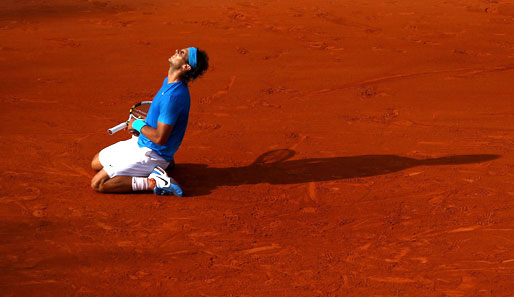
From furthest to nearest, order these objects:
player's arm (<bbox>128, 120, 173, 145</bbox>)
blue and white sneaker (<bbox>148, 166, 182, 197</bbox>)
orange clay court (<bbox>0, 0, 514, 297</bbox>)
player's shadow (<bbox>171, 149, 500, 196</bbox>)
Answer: player's shadow (<bbox>171, 149, 500, 196</bbox>) → blue and white sneaker (<bbox>148, 166, 182, 197</bbox>) → player's arm (<bbox>128, 120, 173, 145</bbox>) → orange clay court (<bbox>0, 0, 514, 297</bbox>)

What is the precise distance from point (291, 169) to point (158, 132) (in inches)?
67.4

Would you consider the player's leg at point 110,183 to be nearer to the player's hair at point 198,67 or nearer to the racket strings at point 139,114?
the racket strings at point 139,114

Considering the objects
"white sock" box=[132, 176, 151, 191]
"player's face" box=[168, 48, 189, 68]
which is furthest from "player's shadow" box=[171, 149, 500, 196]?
"player's face" box=[168, 48, 189, 68]

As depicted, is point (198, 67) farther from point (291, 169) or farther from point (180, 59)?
point (291, 169)

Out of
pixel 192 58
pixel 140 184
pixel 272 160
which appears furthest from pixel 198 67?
pixel 272 160

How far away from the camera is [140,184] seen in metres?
6.19

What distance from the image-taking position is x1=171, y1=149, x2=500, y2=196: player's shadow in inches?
261

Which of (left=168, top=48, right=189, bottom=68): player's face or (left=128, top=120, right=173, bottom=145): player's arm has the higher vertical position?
(left=168, top=48, right=189, bottom=68): player's face

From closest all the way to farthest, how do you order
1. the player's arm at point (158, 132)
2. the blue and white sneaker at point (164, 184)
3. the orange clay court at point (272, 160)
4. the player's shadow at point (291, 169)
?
the orange clay court at point (272, 160)
the player's arm at point (158, 132)
the blue and white sneaker at point (164, 184)
the player's shadow at point (291, 169)

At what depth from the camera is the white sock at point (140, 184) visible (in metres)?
6.19

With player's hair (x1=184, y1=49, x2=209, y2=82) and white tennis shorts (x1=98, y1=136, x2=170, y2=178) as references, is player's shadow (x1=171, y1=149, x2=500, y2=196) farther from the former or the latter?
player's hair (x1=184, y1=49, x2=209, y2=82)

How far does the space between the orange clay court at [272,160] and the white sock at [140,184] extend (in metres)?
0.12

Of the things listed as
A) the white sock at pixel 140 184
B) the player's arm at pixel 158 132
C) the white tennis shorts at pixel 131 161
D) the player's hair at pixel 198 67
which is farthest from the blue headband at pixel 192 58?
the white sock at pixel 140 184

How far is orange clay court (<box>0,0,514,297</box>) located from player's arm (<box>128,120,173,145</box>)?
0.60 m
